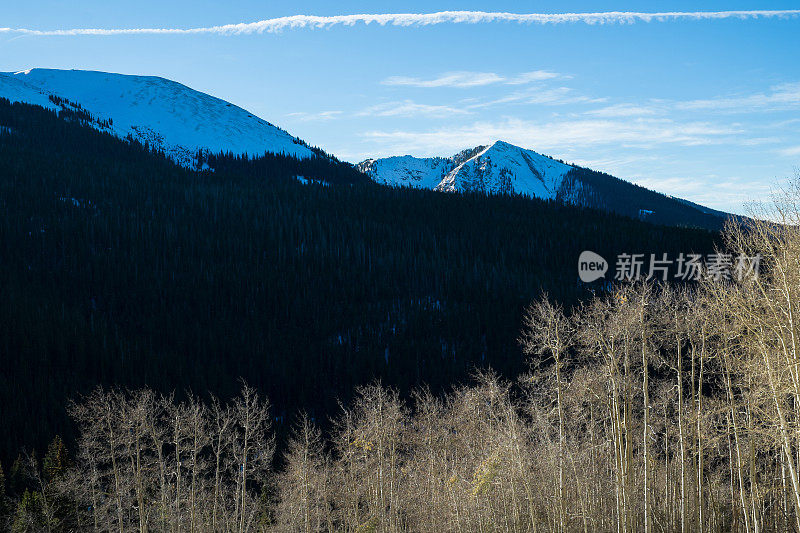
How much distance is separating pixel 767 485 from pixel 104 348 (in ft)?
333

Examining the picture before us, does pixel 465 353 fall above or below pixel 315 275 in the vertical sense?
below

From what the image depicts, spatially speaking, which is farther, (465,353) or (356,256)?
(356,256)

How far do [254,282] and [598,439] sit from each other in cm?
12318

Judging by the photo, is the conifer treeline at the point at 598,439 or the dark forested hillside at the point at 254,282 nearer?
the conifer treeline at the point at 598,439

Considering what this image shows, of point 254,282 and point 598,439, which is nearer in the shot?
point 598,439

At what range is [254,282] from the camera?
154125mm

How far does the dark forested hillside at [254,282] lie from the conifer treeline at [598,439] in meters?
47.9

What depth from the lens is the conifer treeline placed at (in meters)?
23.6

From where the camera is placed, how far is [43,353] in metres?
103

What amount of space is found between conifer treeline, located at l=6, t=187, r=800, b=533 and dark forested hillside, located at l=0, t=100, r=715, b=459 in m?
47.9

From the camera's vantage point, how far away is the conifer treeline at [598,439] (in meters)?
23.6

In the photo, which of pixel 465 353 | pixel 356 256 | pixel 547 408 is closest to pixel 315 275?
pixel 356 256

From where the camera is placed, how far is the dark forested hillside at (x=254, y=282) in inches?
4225

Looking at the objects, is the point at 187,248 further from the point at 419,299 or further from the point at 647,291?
the point at 647,291
